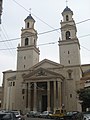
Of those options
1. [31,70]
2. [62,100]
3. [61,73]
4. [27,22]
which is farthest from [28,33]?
[62,100]

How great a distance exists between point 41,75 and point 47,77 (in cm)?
177

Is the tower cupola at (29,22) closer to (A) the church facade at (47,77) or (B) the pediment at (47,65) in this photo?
(A) the church facade at (47,77)

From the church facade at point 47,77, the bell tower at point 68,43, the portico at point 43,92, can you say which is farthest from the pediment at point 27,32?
the portico at point 43,92

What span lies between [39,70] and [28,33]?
1133 cm

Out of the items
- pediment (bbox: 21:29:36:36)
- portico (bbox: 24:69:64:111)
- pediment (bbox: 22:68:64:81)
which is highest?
pediment (bbox: 21:29:36:36)

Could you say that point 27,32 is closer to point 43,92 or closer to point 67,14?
point 67,14

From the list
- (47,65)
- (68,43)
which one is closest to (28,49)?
(47,65)

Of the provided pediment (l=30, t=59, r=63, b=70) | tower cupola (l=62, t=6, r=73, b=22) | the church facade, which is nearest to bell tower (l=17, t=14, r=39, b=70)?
the church facade

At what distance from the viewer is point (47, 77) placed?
167ft

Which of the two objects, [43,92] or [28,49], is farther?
[28,49]

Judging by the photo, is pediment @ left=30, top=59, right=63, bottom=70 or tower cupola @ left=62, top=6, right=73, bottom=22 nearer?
A: pediment @ left=30, top=59, right=63, bottom=70

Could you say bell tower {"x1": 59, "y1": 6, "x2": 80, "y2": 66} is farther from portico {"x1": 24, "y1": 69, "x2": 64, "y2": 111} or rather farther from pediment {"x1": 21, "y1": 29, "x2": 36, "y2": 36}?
pediment {"x1": 21, "y1": 29, "x2": 36, "y2": 36}

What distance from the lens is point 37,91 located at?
54750mm

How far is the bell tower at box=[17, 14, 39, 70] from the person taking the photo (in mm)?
57188
